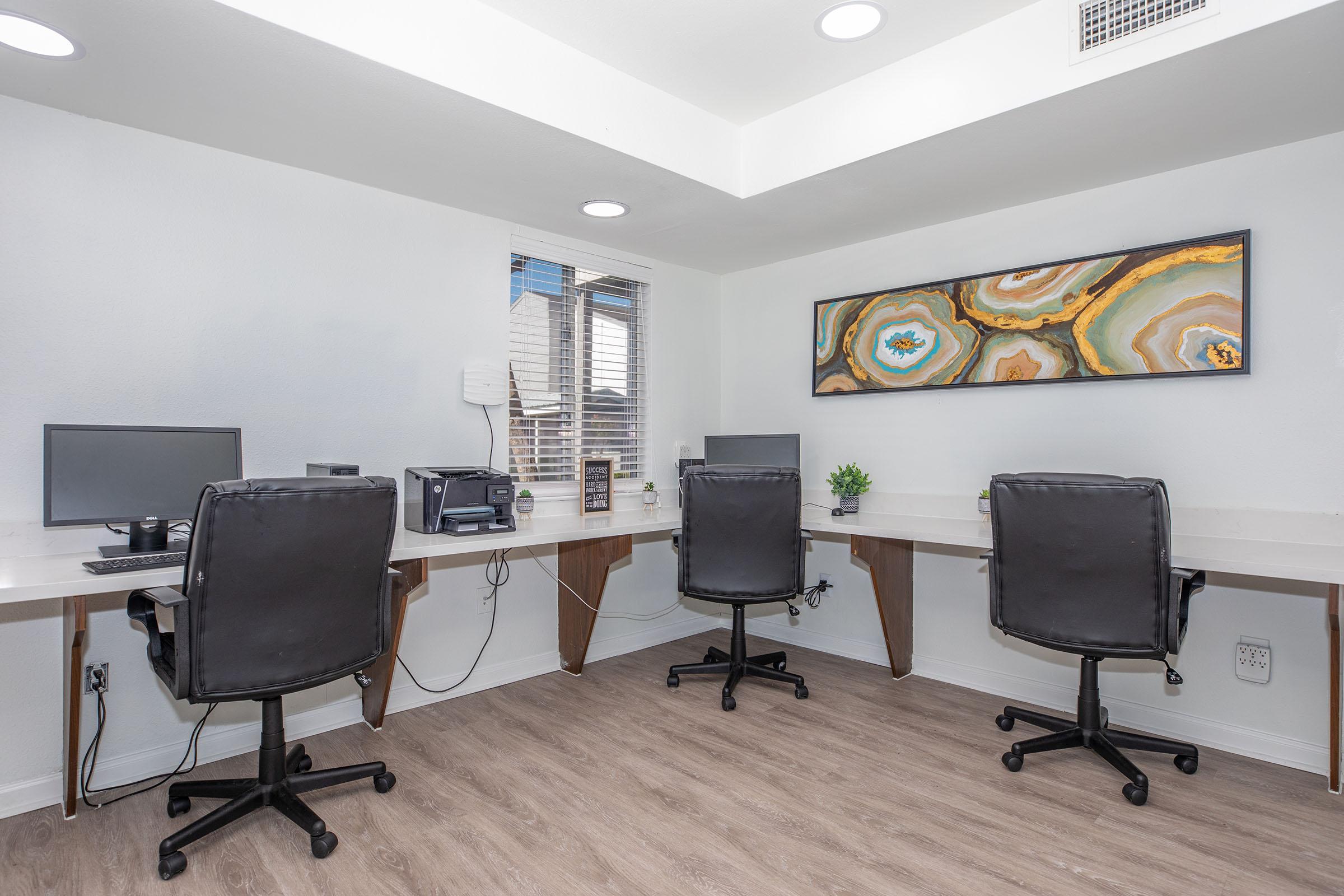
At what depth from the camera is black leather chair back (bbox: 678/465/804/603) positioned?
3.16 meters

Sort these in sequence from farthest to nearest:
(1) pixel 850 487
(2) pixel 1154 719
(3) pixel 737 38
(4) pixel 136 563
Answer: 1. (1) pixel 850 487
2. (2) pixel 1154 719
3. (3) pixel 737 38
4. (4) pixel 136 563

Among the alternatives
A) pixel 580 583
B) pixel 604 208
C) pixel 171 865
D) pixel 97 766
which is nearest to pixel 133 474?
pixel 97 766

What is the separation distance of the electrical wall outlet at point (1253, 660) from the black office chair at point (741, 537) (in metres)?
1.75

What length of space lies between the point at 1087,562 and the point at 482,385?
105 inches

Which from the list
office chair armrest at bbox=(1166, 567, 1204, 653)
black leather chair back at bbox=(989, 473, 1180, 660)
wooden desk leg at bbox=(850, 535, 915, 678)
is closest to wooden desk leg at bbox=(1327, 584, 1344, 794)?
office chair armrest at bbox=(1166, 567, 1204, 653)

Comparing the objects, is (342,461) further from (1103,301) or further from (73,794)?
(1103,301)

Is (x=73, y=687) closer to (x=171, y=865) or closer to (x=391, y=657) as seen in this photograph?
(x=171, y=865)

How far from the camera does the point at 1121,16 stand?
2.12 metres

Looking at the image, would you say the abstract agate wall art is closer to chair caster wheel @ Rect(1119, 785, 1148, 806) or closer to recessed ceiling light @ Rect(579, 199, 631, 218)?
recessed ceiling light @ Rect(579, 199, 631, 218)

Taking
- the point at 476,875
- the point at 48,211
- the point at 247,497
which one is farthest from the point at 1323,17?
the point at 48,211

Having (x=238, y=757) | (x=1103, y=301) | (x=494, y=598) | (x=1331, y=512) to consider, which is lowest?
(x=238, y=757)

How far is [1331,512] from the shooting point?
2.52 meters

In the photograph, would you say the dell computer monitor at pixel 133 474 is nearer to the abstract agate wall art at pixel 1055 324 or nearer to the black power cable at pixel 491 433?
the black power cable at pixel 491 433

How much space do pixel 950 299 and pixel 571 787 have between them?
2.92 metres
